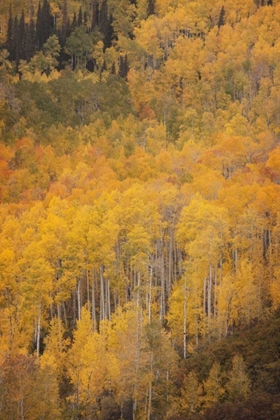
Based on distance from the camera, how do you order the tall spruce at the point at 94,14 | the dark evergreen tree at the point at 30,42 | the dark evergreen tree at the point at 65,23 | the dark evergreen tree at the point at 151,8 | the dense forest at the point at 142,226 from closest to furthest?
the dense forest at the point at 142,226 → the dark evergreen tree at the point at 30,42 → the dark evergreen tree at the point at 65,23 → the tall spruce at the point at 94,14 → the dark evergreen tree at the point at 151,8

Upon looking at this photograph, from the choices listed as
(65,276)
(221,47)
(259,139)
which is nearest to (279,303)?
(65,276)

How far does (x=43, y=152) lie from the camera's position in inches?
3169

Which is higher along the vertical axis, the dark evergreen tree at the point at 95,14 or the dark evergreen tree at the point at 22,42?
the dark evergreen tree at the point at 95,14

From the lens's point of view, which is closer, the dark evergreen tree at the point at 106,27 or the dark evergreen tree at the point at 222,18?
the dark evergreen tree at the point at 222,18

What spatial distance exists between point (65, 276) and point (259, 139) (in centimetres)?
4256

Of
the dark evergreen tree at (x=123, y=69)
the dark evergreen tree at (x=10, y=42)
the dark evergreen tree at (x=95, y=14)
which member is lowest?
the dark evergreen tree at (x=123, y=69)

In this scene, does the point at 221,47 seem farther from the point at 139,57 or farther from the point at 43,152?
the point at 43,152

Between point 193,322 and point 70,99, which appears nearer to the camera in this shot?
point 193,322

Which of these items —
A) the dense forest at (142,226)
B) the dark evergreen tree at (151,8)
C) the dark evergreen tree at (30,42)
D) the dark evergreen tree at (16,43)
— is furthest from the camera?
the dark evergreen tree at (151,8)

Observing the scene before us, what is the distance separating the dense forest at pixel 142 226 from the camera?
35094 mm

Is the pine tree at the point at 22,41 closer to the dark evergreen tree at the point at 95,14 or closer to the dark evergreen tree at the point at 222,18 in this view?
the dark evergreen tree at the point at 95,14

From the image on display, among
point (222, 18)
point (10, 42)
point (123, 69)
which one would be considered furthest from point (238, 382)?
point (222, 18)

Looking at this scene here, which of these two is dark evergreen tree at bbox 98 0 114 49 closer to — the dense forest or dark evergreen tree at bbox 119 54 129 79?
the dense forest

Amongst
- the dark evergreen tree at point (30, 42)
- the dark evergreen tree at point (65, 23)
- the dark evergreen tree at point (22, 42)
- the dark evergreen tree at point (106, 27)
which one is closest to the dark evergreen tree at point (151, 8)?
the dark evergreen tree at point (106, 27)
